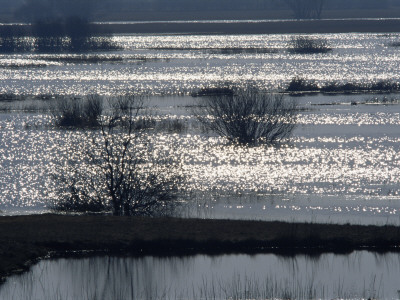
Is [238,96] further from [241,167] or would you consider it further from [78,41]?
[78,41]

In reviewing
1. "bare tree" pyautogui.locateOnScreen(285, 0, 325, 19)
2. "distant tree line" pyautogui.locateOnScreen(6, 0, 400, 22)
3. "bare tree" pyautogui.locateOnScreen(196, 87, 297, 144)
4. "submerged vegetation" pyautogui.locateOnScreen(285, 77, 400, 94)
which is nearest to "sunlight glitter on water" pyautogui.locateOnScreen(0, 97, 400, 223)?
"bare tree" pyautogui.locateOnScreen(196, 87, 297, 144)

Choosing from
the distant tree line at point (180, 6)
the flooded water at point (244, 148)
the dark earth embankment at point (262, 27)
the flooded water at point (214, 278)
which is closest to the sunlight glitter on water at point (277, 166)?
the flooded water at point (244, 148)

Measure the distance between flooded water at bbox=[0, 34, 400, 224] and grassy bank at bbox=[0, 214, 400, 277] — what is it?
9.91 ft

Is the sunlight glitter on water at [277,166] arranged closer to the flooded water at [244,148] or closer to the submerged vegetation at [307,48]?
the flooded water at [244,148]

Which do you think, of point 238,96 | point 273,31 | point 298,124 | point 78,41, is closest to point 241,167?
point 238,96

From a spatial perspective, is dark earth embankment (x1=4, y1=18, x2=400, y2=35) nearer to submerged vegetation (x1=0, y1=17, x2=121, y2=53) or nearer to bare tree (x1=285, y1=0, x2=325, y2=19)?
bare tree (x1=285, y1=0, x2=325, y2=19)

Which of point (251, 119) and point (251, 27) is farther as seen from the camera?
point (251, 27)

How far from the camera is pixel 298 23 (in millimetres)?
136250

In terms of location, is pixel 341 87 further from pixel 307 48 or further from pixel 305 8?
pixel 305 8

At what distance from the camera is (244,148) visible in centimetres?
3831

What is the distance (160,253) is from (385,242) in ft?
17.4

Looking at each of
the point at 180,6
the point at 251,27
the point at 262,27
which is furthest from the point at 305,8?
the point at 180,6

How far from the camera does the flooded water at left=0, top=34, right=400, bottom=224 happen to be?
26.3 metres

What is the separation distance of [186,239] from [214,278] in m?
2.26
